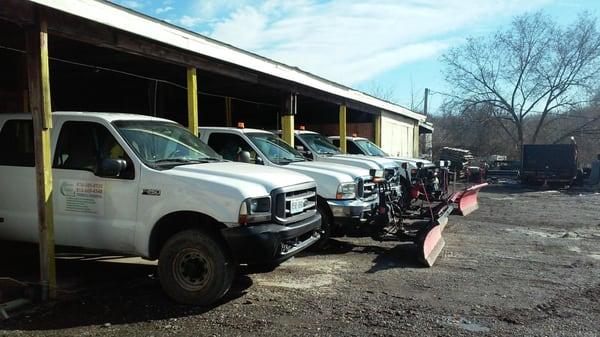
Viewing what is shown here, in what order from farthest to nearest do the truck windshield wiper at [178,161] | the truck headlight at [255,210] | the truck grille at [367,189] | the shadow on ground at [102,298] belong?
the truck grille at [367,189]
the truck windshield wiper at [178,161]
the truck headlight at [255,210]
the shadow on ground at [102,298]

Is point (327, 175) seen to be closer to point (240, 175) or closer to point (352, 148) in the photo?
point (240, 175)

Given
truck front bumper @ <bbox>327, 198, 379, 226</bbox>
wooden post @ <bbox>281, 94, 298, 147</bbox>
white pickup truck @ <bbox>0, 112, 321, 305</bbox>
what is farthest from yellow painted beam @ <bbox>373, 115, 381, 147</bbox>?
white pickup truck @ <bbox>0, 112, 321, 305</bbox>

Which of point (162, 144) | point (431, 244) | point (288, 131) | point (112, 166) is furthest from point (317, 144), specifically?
point (112, 166)

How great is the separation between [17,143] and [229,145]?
338 cm

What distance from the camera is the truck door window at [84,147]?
5.88m

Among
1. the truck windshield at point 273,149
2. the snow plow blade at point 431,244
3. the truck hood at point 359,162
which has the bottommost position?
the snow plow blade at point 431,244

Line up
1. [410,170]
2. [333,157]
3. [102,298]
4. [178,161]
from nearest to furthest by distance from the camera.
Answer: [102,298], [178,161], [333,157], [410,170]

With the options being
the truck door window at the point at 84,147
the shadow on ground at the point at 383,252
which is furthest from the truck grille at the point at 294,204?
the truck door window at the point at 84,147

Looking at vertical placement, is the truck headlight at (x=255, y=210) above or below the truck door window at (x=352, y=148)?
below

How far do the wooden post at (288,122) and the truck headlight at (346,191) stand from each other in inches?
137

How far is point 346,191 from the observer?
26.2 ft

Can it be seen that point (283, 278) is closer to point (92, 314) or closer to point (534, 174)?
point (92, 314)

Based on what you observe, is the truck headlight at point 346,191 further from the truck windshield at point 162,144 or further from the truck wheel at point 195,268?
the truck wheel at point 195,268

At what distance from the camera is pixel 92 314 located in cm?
520
